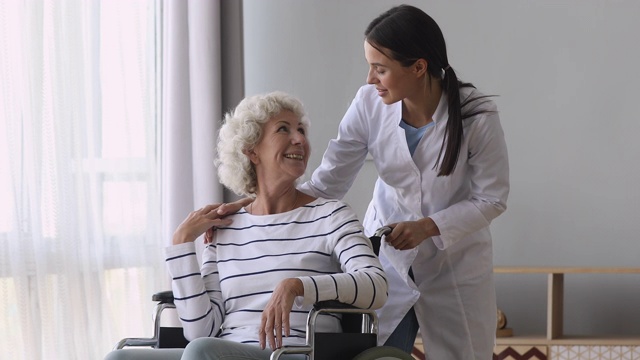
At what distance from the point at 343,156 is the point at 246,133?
1.03 feet

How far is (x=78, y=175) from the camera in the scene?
3.47 m

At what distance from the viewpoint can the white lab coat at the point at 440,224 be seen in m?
2.26

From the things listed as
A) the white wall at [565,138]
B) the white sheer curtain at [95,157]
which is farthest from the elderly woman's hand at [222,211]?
the white wall at [565,138]

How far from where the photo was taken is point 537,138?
12.3ft

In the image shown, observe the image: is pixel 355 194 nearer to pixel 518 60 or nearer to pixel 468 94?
pixel 518 60

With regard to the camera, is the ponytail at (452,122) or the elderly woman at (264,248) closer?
the elderly woman at (264,248)

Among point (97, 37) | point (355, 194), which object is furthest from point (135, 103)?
point (355, 194)

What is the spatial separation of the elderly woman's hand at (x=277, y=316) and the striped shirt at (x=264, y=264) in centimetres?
15

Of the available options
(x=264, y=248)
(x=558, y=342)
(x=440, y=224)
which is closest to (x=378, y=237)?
(x=440, y=224)

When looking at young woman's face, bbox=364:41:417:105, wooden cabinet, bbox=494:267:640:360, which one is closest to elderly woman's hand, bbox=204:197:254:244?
young woman's face, bbox=364:41:417:105

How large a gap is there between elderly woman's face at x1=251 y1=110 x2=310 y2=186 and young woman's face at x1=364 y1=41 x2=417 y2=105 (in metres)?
0.24

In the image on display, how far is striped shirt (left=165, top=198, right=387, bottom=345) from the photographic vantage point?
6.91 feet

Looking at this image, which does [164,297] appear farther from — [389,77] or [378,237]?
[389,77]

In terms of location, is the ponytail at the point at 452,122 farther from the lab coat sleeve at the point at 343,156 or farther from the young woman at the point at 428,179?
the lab coat sleeve at the point at 343,156
